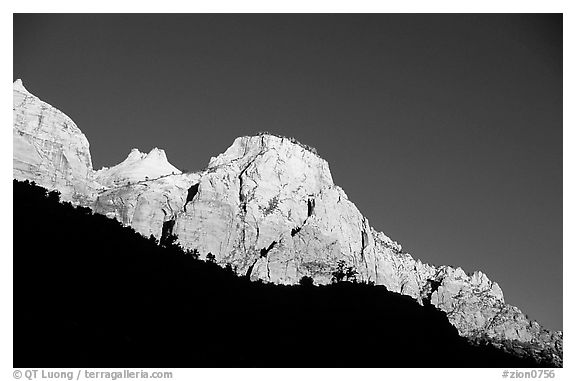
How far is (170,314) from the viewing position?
132 feet

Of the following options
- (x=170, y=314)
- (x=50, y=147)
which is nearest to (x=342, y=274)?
(x=170, y=314)

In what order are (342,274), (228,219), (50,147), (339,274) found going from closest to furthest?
(342,274)
(339,274)
(50,147)
(228,219)

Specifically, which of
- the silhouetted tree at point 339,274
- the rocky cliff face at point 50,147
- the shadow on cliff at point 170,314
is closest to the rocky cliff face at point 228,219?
the rocky cliff face at point 50,147

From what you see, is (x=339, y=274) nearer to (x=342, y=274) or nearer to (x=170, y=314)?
(x=342, y=274)

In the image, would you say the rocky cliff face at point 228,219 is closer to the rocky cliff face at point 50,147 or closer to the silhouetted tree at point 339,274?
the rocky cliff face at point 50,147

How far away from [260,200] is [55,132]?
54.4 meters

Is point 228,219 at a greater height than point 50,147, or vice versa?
point 50,147

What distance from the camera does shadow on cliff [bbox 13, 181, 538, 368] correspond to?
105 ft

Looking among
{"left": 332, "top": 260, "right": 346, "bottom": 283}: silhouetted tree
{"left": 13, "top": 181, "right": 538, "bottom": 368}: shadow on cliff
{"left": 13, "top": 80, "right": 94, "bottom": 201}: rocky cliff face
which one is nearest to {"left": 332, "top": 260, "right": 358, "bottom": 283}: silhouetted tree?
{"left": 332, "top": 260, "right": 346, "bottom": 283}: silhouetted tree

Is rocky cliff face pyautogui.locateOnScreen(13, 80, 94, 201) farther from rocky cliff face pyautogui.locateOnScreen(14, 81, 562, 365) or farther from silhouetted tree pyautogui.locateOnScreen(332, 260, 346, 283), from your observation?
silhouetted tree pyautogui.locateOnScreen(332, 260, 346, 283)

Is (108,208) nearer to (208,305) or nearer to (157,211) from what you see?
(157,211)

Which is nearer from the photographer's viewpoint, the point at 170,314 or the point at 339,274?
the point at 170,314

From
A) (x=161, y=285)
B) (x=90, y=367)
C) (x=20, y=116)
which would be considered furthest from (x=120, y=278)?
(x=20, y=116)

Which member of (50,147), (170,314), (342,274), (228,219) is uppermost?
(50,147)
